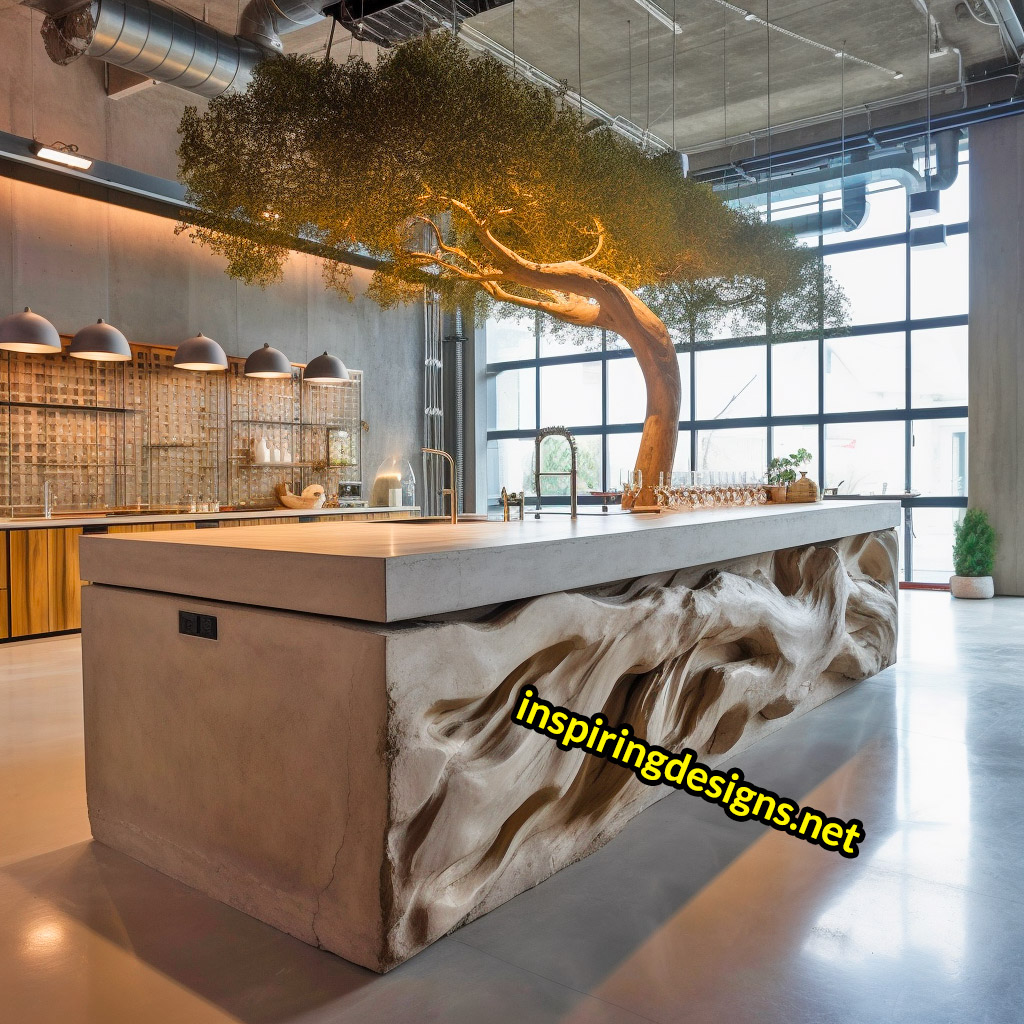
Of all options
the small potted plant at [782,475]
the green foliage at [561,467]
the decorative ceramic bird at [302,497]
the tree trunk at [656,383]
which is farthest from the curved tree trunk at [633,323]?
the green foliage at [561,467]

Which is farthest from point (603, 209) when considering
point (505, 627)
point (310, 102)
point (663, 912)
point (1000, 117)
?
point (1000, 117)

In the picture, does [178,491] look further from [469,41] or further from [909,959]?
[909,959]

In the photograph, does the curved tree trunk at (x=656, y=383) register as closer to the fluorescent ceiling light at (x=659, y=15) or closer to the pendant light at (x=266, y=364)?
the fluorescent ceiling light at (x=659, y=15)

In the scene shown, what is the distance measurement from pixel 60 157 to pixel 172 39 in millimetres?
1543

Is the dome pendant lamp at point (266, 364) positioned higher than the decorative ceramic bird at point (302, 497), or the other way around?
the dome pendant lamp at point (266, 364)

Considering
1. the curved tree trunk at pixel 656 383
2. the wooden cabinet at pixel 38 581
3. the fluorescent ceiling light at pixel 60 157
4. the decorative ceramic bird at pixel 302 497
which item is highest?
the fluorescent ceiling light at pixel 60 157

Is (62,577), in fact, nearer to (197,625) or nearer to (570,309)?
(570,309)

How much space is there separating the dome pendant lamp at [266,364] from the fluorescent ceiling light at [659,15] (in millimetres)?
4200

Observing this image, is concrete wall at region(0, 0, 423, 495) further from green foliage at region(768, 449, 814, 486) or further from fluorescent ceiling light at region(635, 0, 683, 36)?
green foliage at region(768, 449, 814, 486)

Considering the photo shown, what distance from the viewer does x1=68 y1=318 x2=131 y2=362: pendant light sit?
260 inches

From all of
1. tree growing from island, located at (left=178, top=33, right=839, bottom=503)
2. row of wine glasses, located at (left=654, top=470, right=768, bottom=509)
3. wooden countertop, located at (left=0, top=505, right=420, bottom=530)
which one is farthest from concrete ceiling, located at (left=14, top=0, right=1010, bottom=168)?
wooden countertop, located at (left=0, top=505, right=420, bottom=530)

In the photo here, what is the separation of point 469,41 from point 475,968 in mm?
7485

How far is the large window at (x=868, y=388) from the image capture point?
30.2ft

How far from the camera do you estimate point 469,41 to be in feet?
24.9
